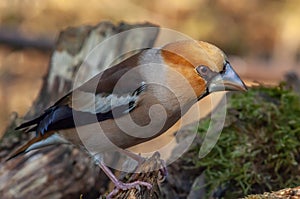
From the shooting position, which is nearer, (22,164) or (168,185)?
(168,185)

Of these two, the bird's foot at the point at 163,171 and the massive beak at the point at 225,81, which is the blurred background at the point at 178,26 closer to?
the bird's foot at the point at 163,171

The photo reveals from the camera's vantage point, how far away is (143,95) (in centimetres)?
486

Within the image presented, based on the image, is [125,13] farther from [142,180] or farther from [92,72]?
[142,180]

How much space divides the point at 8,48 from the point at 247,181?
6656mm

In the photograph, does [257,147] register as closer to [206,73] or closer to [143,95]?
[206,73]

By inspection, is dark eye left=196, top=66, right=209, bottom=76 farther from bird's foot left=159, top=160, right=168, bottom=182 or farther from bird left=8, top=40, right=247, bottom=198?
bird's foot left=159, top=160, right=168, bottom=182

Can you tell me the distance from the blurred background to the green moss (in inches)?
184

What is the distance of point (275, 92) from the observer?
6324 millimetres

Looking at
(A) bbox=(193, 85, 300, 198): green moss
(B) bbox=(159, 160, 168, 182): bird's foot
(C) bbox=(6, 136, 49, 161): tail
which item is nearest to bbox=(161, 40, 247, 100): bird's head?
(B) bbox=(159, 160, 168, 182): bird's foot

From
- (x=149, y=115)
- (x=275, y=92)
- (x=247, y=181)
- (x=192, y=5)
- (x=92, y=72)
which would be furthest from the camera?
(x=192, y=5)

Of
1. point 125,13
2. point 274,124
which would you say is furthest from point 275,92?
point 125,13

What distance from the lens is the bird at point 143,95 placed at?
189 inches

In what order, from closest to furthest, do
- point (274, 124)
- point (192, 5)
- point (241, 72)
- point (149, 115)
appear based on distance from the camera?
point (149, 115) < point (274, 124) < point (241, 72) < point (192, 5)

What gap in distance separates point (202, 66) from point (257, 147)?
4.01ft
